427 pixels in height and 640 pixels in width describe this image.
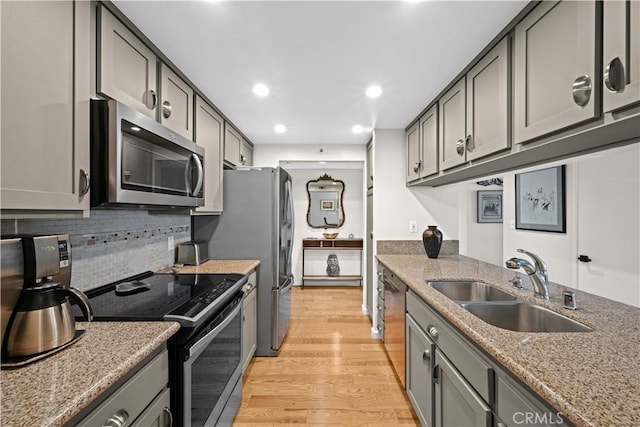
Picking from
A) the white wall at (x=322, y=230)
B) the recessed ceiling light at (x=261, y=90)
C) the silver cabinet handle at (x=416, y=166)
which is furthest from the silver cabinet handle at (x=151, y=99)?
the white wall at (x=322, y=230)

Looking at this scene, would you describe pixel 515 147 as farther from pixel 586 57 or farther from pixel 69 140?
pixel 69 140

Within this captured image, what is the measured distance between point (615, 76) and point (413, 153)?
2.12 m

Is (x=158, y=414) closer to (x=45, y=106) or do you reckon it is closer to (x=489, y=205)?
(x=45, y=106)

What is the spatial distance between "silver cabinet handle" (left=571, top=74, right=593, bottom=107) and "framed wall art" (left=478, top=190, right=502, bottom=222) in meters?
4.32

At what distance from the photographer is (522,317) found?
1480mm

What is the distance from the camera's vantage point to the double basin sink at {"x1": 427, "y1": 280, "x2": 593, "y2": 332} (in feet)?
4.23

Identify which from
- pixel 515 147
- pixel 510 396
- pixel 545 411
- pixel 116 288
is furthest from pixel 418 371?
pixel 116 288

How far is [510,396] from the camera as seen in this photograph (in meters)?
0.89

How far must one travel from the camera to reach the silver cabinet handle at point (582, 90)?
1005 mm

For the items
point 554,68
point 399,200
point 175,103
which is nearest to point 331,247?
point 399,200

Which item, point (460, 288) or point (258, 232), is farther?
point (258, 232)

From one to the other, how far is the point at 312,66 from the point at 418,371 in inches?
80.1

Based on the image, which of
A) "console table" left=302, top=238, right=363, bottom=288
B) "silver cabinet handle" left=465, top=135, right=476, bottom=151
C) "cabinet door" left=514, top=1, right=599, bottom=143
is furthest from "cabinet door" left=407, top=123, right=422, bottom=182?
"console table" left=302, top=238, right=363, bottom=288

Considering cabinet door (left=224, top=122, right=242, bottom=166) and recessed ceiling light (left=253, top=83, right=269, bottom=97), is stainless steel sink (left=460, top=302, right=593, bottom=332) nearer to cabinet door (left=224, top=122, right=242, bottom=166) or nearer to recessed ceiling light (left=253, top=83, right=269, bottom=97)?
recessed ceiling light (left=253, top=83, right=269, bottom=97)
